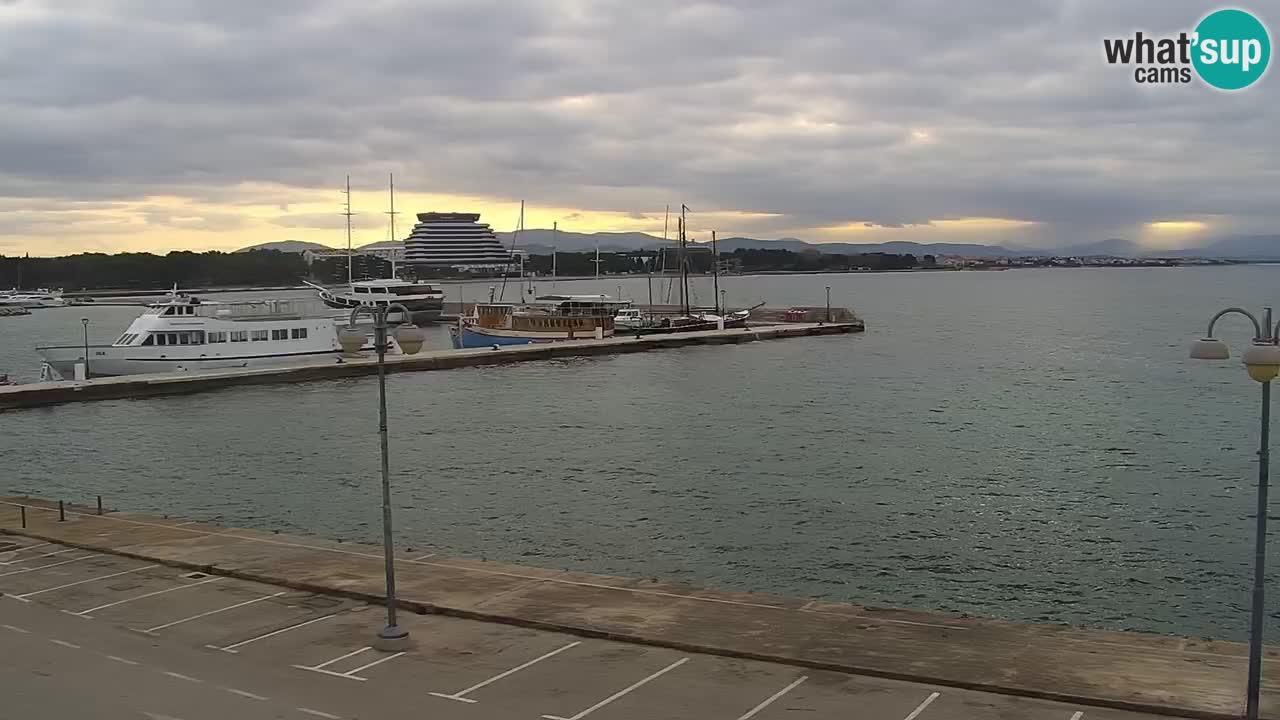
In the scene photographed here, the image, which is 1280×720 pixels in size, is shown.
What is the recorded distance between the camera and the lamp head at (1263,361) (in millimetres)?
8695

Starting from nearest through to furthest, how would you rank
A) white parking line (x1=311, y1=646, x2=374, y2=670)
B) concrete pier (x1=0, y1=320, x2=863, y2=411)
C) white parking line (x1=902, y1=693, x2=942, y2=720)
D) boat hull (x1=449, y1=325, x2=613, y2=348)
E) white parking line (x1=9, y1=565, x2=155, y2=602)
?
white parking line (x1=902, y1=693, x2=942, y2=720) < white parking line (x1=311, y1=646, x2=374, y2=670) < white parking line (x1=9, y1=565, x2=155, y2=602) < concrete pier (x1=0, y1=320, x2=863, y2=411) < boat hull (x1=449, y1=325, x2=613, y2=348)

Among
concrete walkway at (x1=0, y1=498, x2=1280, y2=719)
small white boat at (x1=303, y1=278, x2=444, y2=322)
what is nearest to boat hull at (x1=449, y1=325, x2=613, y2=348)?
small white boat at (x1=303, y1=278, x2=444, y2=322)

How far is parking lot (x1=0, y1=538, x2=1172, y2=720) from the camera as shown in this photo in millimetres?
10852

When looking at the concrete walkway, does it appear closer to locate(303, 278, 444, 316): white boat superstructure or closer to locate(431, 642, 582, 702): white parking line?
locate(431, 642, 582, 702): white parking line

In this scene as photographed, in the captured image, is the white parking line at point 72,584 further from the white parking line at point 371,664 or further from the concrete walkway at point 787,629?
the white parking line at point 371,664

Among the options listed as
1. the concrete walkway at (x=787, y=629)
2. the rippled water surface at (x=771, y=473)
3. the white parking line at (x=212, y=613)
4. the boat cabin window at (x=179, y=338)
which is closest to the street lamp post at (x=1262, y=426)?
the concrete walkway at (x=787, y=629)

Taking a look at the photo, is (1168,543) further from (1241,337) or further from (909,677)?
(1241,337)

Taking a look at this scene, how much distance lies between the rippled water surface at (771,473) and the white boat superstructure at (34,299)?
141077mm

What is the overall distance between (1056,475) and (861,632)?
20.5m

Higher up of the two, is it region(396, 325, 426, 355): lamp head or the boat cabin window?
region(396, 325, 426, 355): lamp head

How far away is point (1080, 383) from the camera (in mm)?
56812

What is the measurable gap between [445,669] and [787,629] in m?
4.33

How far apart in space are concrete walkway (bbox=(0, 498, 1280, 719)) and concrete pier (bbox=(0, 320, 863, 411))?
117 feet

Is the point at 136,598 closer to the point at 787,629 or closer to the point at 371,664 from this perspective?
the point at 371,664
